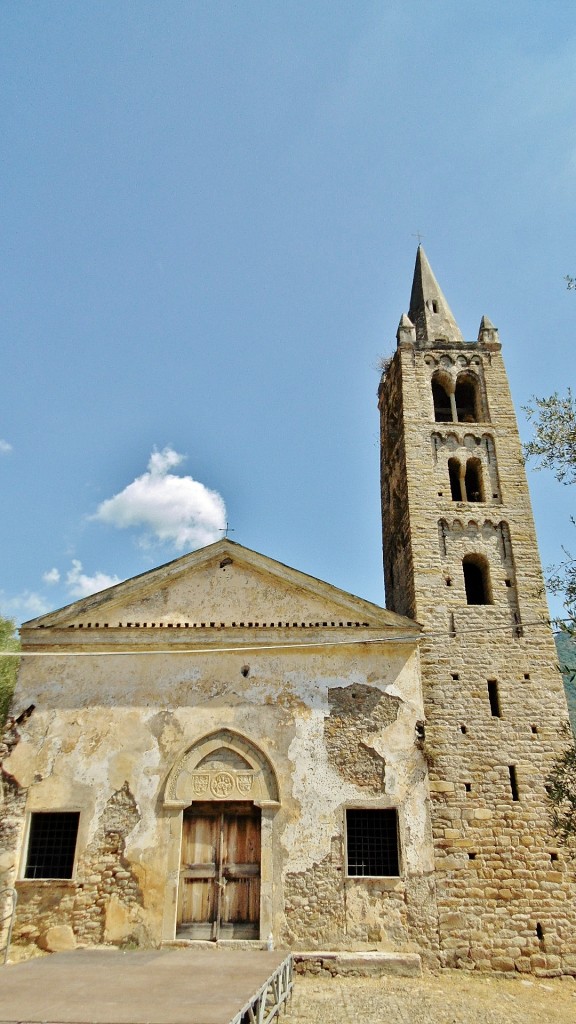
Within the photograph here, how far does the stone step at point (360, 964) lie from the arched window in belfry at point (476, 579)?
23.8ft

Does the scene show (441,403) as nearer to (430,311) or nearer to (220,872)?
(430,311)

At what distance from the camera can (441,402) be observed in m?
18.6

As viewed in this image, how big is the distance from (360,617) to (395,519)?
430cm

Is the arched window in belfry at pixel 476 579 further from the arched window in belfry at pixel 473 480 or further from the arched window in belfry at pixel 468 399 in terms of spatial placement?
the arched window in belfry at pixel 468 399

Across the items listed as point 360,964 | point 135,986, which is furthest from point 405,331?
point 135,986

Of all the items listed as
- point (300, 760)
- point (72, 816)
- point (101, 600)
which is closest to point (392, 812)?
point (300, 760)

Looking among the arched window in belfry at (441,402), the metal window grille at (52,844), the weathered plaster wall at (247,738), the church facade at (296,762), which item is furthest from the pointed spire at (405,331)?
the metal window grille at (52,844)

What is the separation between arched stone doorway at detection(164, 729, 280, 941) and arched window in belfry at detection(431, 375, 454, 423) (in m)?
10.1

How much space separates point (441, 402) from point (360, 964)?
13327mm

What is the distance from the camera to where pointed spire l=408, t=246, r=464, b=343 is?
19.6m

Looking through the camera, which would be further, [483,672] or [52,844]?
[483,672]

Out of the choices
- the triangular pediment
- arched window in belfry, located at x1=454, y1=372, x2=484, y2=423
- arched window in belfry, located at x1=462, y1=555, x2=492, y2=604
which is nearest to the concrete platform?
the triangular pediment

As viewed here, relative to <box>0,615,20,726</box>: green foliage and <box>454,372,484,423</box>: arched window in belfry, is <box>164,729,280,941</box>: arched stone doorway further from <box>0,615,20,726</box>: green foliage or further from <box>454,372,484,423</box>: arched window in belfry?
<box>0,615,20,726</box>: green foliage

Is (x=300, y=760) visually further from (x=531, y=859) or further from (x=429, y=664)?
(x=531, y=859)
